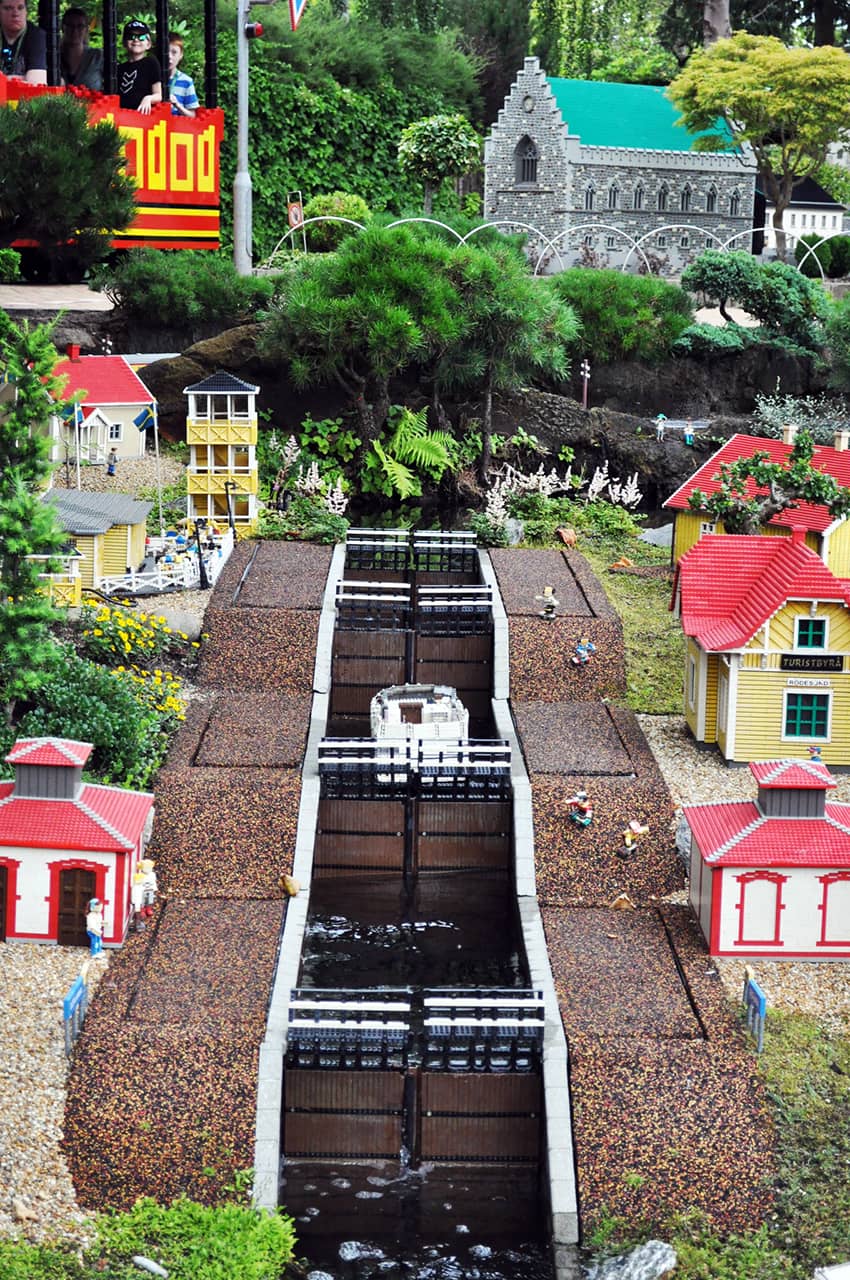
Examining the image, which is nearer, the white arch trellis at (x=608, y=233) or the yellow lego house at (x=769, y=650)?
the yellow lego house at (x=769, y=650)

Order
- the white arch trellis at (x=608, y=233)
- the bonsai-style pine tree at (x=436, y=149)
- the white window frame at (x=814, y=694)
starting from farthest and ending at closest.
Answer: the bonsai-style pine tree at (x=436, y=149), the white arch trellis at (x=608, y=233), the white window frame at (x=814, y=694)

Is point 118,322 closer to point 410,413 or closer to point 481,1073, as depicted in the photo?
point 410,413

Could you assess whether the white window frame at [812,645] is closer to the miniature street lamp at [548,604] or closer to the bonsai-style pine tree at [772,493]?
the bonsai-style pine tree at [772,493]

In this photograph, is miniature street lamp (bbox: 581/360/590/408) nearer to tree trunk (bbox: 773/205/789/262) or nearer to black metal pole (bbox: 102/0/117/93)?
tree trunk (bbox: 773/205/789/262)

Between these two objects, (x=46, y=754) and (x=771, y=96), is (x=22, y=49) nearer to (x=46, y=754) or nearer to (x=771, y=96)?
(x=46, y=754)

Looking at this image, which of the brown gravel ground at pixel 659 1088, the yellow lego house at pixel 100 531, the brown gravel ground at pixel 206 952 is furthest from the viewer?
the yellow lego house at pixel 100 531

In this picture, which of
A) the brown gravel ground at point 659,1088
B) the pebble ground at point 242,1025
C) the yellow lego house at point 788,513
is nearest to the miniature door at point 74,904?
the pebble ground at point 242,1025

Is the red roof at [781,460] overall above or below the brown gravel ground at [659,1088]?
above
